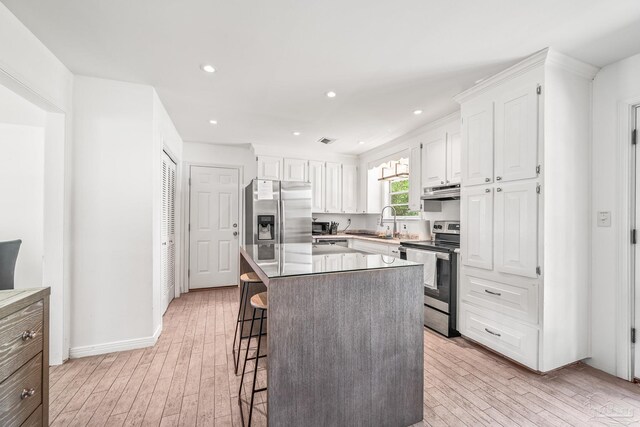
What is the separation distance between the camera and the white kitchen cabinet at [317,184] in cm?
487

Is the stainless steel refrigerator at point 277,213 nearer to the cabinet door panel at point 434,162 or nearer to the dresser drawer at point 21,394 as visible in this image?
the cabinet door panel at point 434,162

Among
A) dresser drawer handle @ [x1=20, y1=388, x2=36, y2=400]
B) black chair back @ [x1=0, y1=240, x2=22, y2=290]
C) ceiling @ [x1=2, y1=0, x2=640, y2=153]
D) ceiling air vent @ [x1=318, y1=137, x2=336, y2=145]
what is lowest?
dresser drawer handle @ [x1=20, y1=388, x2=36, y2=400]

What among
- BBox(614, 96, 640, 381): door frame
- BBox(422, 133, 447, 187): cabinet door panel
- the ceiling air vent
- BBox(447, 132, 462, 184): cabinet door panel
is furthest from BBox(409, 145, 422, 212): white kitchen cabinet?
BBox(614, 96, 640, 381): door frame

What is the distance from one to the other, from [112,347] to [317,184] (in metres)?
3.45

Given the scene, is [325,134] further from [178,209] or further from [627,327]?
[627,327]

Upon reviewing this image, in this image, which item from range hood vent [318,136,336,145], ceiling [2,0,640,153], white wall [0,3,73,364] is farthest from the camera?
range hood vent [318,136,336,145]

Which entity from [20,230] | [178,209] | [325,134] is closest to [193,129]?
[178,209]

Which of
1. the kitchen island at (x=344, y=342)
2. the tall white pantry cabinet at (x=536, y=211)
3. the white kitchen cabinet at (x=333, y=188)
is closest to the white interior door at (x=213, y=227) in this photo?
the white kitchen cabinet at (x=333, y=188)

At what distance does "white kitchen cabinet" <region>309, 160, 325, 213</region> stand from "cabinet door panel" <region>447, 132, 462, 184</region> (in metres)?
2.21

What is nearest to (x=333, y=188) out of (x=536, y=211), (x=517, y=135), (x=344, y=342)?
(x=517, y=135)

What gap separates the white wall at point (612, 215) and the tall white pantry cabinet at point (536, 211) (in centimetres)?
6

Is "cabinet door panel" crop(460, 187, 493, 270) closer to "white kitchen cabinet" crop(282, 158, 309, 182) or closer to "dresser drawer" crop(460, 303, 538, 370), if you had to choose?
"dresser drawer" crop(460, 303, 538, 370)

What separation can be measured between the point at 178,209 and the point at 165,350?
2.31 meters

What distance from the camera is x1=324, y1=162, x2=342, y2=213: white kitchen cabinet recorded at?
16.4 ft
